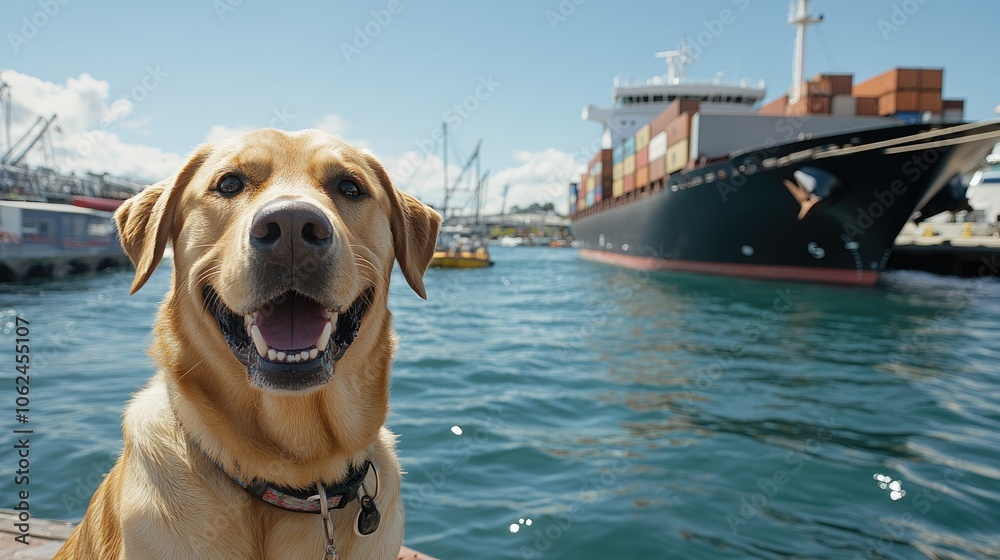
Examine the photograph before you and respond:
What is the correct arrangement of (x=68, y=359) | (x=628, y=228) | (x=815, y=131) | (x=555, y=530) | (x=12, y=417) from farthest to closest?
(x=628, y=228), (x=815, y=131), (x=68, y=359), (x=12, y=417), (x=555, y=530)

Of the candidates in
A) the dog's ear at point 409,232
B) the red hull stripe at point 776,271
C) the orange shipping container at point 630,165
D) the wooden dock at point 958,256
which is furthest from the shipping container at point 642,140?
the dog's ear at point 409,232

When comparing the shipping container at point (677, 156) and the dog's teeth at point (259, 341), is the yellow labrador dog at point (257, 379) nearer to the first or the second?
the dog's teeth at point (259, 341)

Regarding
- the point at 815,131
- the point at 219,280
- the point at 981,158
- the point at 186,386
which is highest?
the point at 815,131

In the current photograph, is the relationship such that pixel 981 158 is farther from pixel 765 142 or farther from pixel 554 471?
pixel 554 471

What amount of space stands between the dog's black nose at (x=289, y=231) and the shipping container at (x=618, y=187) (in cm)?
3784

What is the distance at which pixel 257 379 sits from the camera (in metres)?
1.75

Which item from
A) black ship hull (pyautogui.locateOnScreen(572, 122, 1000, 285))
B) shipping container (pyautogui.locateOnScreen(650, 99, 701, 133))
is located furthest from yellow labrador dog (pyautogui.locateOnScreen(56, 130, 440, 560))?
shipping container (pyautogui.locateOnScreen(650, 99, 701, 133))

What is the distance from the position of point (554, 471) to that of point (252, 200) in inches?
161

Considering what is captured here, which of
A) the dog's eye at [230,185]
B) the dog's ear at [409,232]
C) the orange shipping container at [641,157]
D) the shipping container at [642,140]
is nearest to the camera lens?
the dog's eye at [230,185]

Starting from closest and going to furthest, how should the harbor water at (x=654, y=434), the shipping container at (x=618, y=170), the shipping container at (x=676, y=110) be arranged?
the harbor water at (x=654, y=434), the shipping container at (x=676, y=110), the shipping container at (x=618, y=170)

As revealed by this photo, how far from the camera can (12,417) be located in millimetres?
6027

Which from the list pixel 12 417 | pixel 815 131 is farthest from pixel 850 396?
pixel 815 131

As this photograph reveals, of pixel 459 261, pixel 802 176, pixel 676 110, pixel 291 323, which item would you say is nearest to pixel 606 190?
pixel 459 261

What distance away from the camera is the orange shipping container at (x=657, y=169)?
98.9ft
